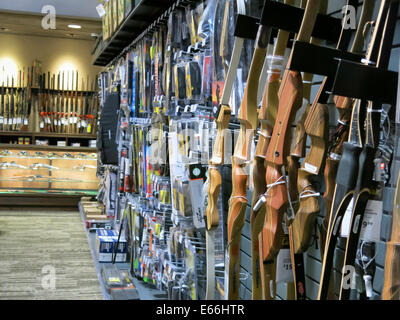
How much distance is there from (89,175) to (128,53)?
3854 mm

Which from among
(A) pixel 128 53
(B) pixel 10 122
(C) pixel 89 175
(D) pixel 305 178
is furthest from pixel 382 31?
(B) pixel 10 122

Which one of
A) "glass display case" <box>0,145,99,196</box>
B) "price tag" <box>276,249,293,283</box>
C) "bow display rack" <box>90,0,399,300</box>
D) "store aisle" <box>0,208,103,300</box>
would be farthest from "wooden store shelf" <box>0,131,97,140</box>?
"price tag" <box>276,249,293,283</box>

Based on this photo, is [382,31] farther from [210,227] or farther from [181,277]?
[181,277]

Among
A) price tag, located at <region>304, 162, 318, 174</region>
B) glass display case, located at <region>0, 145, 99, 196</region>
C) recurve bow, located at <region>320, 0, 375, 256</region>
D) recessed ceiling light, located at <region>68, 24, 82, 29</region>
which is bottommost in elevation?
glass display case, located at <region>0, 145, 99, 196</region>

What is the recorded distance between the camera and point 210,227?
1772mm

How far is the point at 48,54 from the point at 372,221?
28.9ft

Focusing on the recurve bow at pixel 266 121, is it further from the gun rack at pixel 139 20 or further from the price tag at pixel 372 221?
the gun rack at pixel 139 20

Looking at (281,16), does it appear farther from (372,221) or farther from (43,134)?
(43,134)

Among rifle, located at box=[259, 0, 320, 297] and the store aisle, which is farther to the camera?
the store aisle

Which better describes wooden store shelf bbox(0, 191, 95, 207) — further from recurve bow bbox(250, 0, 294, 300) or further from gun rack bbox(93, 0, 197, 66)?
recurve bow bbox(250, 0, 294, 300)

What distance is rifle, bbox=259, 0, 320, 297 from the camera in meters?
1.17

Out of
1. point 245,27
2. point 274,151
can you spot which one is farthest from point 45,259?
point 274,151

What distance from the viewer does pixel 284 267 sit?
1.40 meters

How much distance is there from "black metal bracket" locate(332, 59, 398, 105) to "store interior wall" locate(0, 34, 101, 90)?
27.8ft
